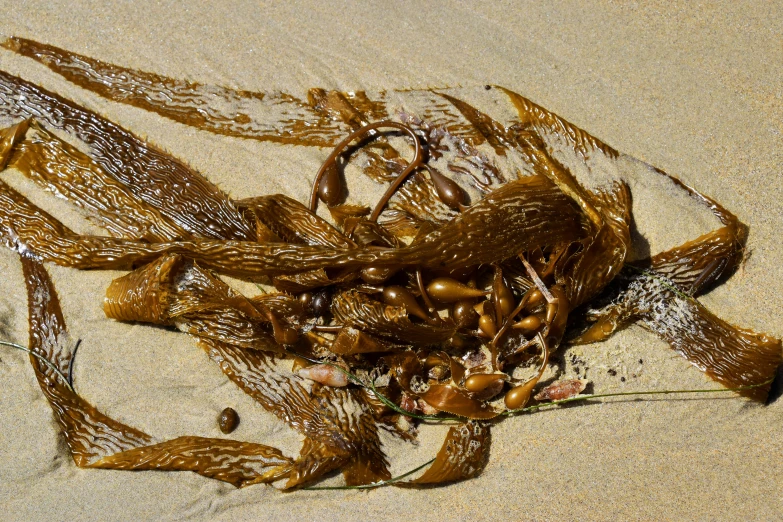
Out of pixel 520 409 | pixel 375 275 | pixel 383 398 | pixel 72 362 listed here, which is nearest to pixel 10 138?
pixel 72 362

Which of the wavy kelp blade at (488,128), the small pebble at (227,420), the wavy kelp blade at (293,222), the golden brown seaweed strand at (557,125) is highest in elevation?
the golden brown seaweed strand at (557,125)

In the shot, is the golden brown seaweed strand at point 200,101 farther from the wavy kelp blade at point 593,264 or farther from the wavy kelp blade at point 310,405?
the wavy kelp blade at point 593,264

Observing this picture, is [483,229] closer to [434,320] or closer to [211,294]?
[434,320]

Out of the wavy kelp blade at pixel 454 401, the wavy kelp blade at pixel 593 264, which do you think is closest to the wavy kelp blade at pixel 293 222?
the wavy kelp blade at pixel 454 401

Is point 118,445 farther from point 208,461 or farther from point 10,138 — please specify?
point 10,138

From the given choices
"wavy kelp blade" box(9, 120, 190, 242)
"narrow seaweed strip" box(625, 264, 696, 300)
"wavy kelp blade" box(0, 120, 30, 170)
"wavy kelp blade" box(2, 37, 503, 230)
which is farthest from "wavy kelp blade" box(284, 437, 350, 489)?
"wavy kelp blade" box(0, 120, 30, 170)

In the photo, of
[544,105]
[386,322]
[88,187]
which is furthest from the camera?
[544,105]

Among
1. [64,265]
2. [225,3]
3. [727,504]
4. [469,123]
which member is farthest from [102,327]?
[727,504]
